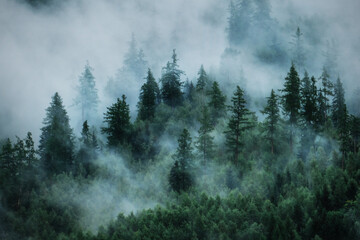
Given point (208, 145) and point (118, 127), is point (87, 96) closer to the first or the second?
point (118, 127)

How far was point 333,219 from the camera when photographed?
2130cm

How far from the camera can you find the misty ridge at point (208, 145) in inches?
980

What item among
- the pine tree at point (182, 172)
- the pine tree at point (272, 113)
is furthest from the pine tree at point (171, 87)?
the pine tree at point (272, 113)

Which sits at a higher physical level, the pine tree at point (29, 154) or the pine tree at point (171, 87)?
the pine tree at point (171, 87)

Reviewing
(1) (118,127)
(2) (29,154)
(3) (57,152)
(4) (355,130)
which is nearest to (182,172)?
(1) (118,127)

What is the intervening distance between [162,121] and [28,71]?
77.5m

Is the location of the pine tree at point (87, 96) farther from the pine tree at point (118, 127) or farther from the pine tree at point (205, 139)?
the pine tree at point (205, 139)

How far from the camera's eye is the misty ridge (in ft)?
81.7

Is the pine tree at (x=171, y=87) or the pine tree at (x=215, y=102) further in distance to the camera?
the pine tree at (x=171, y=87)

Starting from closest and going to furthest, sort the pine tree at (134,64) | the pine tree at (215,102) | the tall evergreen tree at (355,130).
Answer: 1. the tall evergreen tree at (355,130)
2. the pine tree at (215,102)
3. the pine tree at (134,64)

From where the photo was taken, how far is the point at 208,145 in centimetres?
3519

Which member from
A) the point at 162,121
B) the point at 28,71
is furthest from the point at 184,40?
the point at 162,121

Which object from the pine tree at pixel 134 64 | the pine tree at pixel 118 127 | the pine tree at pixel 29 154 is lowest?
the pine tree at pixel 29 154

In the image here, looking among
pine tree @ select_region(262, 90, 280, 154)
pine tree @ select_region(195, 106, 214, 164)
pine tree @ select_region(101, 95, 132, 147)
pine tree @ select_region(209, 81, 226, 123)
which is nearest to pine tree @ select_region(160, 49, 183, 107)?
pine tree @ select_region(209, 81, 226, 123)
